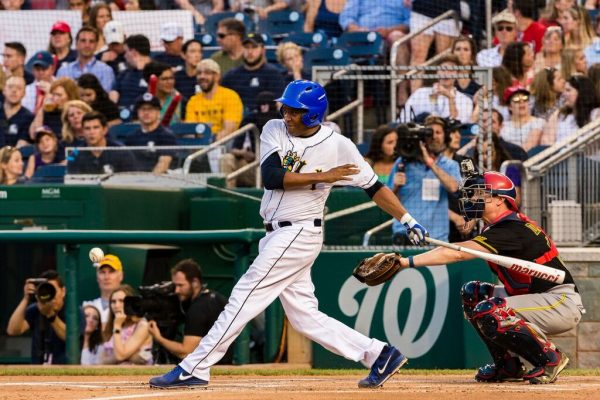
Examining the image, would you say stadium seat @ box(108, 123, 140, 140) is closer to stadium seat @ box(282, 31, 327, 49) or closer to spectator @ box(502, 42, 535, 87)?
stadium seat @ box(282, 31, 327, 49)

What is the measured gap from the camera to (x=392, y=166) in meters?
10.8

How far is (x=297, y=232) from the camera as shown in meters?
6.80

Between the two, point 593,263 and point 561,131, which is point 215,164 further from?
point 593,263

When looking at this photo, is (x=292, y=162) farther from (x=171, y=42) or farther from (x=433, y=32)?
(x=171, y=42)

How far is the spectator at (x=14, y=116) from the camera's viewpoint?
13953mm

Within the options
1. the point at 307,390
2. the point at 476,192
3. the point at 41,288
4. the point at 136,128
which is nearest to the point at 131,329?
the point at 41,288

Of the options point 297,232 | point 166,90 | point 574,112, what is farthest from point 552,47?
point 297,232

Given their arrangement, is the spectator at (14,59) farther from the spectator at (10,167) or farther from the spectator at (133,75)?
the spectator at (10,167)

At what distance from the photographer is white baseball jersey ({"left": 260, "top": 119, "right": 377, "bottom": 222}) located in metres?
6.82

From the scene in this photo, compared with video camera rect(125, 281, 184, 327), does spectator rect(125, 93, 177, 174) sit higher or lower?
higher

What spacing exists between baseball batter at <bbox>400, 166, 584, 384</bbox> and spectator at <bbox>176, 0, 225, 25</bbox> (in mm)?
8949

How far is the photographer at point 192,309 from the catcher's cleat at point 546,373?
2.69 metres

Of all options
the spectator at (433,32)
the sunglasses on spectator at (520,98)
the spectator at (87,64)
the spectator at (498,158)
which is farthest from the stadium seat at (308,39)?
the spectator at (498,158)

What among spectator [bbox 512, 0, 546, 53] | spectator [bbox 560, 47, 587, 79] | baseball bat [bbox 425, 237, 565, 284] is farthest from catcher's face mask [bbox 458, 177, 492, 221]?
spectator [bbox 512, 0, 546, 53]
